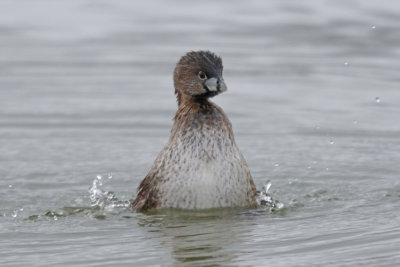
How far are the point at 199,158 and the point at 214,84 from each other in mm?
726

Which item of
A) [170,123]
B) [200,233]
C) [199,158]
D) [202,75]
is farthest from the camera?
[170,123]

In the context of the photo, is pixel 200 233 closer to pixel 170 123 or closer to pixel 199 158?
pixel 199 158

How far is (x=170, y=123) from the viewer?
14867 mm

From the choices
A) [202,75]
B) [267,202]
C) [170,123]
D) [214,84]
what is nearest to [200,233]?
[267,202]

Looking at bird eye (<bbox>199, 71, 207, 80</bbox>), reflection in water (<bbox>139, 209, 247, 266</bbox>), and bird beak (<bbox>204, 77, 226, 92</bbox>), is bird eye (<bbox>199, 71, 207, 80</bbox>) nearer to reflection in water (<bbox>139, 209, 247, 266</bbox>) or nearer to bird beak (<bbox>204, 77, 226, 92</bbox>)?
bird beak (<bbox>204, 77, 226, 92</bbox>)

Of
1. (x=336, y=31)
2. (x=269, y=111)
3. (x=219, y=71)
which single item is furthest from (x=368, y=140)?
(x=336, y=31)

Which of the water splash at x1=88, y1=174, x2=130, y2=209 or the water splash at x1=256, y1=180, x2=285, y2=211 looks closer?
the water splash at x1=256, y1=180, x2=285, y2=211

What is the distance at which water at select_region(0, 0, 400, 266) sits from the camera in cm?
987

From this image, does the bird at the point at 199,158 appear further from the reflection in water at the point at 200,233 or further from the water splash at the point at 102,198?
the water splash at the point at 102,198

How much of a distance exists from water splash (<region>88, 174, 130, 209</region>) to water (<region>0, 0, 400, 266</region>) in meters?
0.03

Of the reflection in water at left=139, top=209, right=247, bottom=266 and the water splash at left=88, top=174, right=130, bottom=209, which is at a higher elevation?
the water splash at left=88, top=174, right=130, bottom=209

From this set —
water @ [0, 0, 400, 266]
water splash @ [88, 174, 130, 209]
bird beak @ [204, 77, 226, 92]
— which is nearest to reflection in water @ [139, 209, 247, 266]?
water @ [0, 0, 400, 266]

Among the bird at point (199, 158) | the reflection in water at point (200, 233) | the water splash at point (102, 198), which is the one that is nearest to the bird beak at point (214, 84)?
the bird at point (199, 158)

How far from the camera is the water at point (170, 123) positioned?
9867 millimetres
